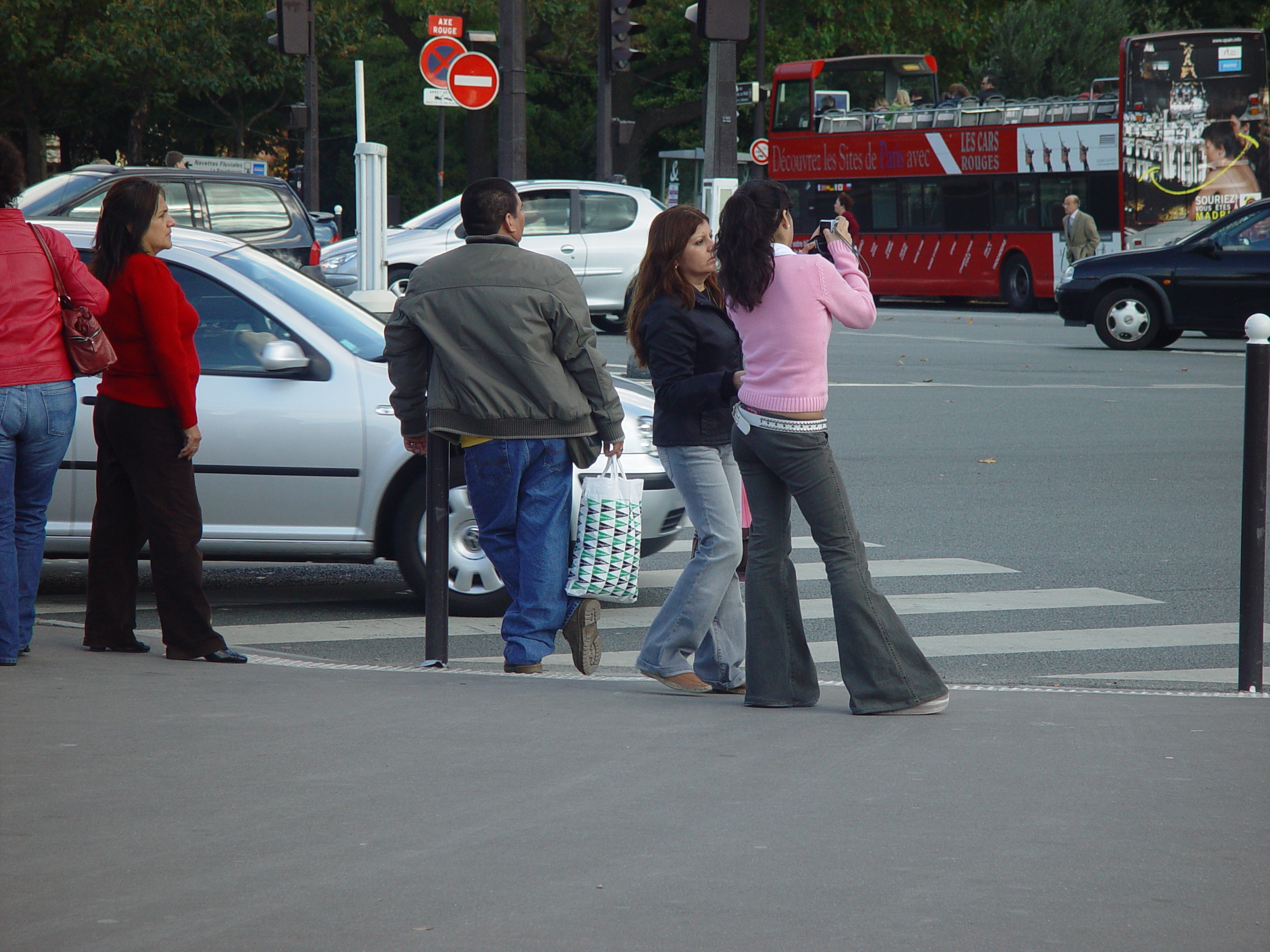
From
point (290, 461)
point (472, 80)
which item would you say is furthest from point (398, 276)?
point (290, 461)

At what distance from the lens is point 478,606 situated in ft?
23.4

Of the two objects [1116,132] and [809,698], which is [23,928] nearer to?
[809,698]

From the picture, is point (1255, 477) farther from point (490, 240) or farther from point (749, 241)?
point (490, 240)

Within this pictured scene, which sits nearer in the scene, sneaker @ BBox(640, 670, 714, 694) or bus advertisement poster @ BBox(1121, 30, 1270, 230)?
sneaker @ BBox(640, 670, 714, 694)

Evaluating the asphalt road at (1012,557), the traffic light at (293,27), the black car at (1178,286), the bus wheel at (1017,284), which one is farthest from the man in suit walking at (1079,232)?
the traffic light at (293,27)

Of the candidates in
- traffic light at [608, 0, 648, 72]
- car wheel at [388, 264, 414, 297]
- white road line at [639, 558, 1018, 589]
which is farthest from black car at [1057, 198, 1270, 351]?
white road line at [639, 558, 1018, 589]

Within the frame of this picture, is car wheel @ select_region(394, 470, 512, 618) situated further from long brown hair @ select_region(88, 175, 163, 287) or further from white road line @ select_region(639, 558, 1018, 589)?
long brown hair @ select_region(88, 175, 163, 287)

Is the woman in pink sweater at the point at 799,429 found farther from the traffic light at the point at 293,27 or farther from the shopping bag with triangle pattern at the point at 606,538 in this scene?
the traffic light at the point at 293,27

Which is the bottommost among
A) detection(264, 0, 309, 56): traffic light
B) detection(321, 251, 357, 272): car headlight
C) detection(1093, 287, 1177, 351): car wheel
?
detection(1093, 287, 1177, 351): car wheel

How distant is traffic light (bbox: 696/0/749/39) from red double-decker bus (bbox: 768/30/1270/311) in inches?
669

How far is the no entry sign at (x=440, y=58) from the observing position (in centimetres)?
1595

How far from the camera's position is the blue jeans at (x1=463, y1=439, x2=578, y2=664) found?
220 inches

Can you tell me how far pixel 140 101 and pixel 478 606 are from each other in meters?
40.6

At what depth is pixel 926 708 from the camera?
16.4 feet
